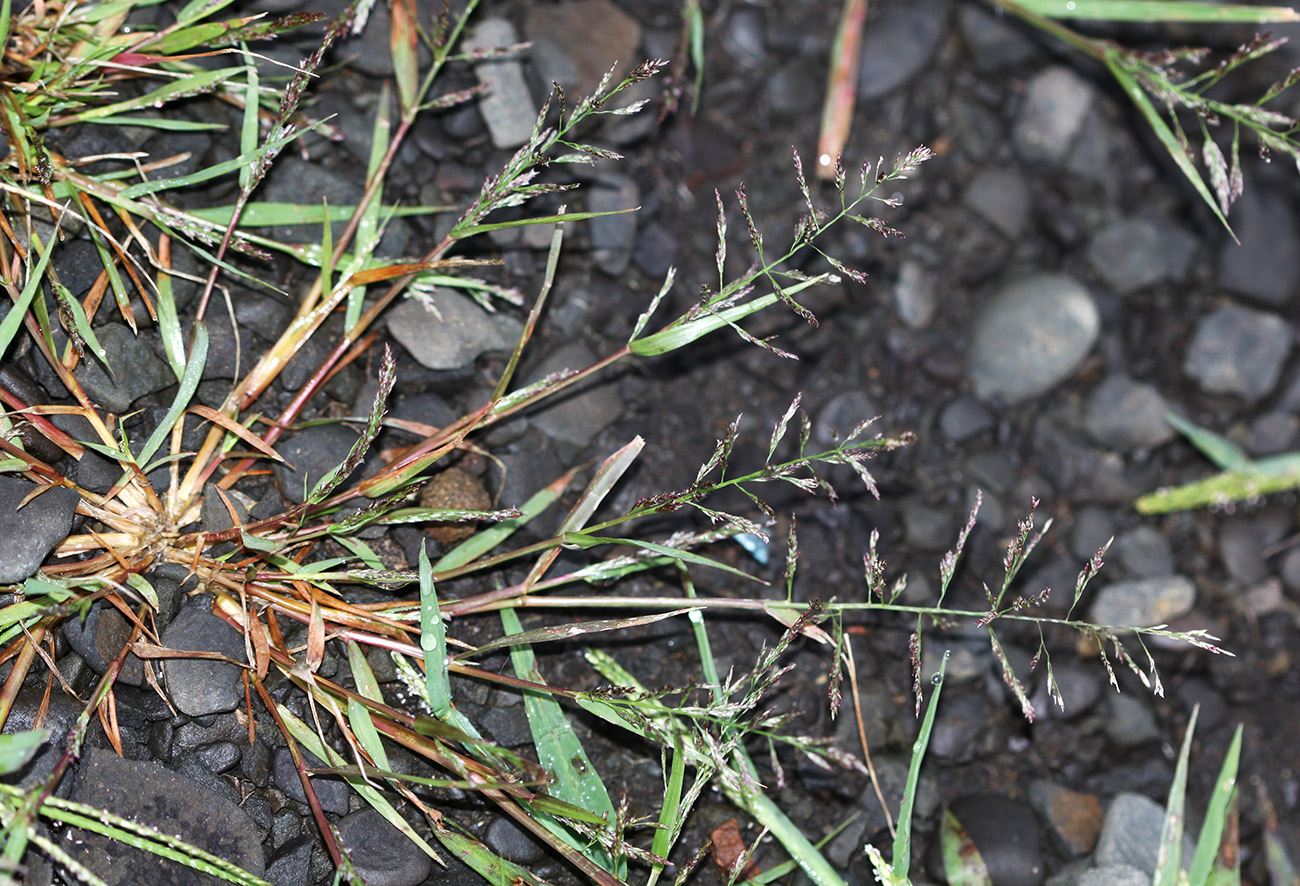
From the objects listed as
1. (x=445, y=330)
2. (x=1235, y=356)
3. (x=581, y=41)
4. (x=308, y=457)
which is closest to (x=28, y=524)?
(x=308, y=457)

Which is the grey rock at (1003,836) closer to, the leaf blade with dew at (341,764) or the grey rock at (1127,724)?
the grey rock at (1127,724)

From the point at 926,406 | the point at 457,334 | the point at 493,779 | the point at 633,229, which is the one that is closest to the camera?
the point at 493,779

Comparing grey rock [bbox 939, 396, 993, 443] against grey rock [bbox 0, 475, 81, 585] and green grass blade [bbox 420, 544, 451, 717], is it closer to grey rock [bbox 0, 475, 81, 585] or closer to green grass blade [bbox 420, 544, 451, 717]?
green grass blade [bbox 420, 544, 451, 717]

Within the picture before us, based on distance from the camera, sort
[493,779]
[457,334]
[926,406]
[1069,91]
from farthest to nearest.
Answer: [1069,91]
[926,406]
[457,334]
[493,779]

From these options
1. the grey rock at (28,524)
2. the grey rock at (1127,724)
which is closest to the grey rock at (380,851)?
the grey rock at (28,524)

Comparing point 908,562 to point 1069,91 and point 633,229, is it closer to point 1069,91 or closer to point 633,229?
point 633,229

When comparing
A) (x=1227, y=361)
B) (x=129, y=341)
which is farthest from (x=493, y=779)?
(x=1227, y=361)

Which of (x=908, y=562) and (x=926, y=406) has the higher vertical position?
(x=926, y=406)

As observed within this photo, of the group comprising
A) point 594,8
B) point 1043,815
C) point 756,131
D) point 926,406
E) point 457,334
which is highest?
point 594,8

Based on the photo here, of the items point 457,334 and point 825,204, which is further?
point 825,204
